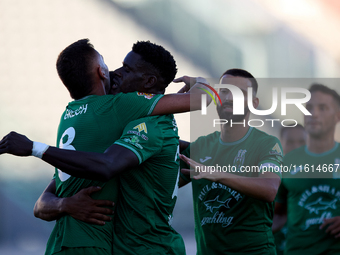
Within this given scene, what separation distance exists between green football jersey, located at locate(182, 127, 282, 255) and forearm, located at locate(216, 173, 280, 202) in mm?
123

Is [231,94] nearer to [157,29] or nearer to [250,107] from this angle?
[250,107]

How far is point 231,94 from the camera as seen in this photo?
10.6 ft

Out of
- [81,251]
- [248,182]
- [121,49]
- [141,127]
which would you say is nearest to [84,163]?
[141,127]

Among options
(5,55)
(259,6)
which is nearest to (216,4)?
(259,6)

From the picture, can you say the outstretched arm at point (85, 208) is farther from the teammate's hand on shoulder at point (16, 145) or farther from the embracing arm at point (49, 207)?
the teammate's hand on shoulder at point (16, 145)

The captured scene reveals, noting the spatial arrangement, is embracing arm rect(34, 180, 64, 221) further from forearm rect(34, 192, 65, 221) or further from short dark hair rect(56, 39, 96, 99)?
short dark hair rect(56, 39, 96, 99)

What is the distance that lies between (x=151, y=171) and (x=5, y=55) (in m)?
6.27

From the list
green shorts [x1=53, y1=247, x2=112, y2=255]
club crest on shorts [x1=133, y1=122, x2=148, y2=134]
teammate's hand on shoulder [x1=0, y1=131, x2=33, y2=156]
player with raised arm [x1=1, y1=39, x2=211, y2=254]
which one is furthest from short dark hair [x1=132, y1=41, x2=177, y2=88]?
green shorts [x1=53, y1=247, x2=112, y2=255]

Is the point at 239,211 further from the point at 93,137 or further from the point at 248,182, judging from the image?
the point at 93,137

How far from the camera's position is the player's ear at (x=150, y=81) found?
8.20ft

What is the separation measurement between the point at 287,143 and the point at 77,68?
2462mm

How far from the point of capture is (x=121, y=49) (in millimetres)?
7562

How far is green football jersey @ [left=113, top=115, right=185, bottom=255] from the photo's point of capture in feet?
7.21

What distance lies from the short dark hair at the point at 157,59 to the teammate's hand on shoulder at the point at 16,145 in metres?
A: 0.91
